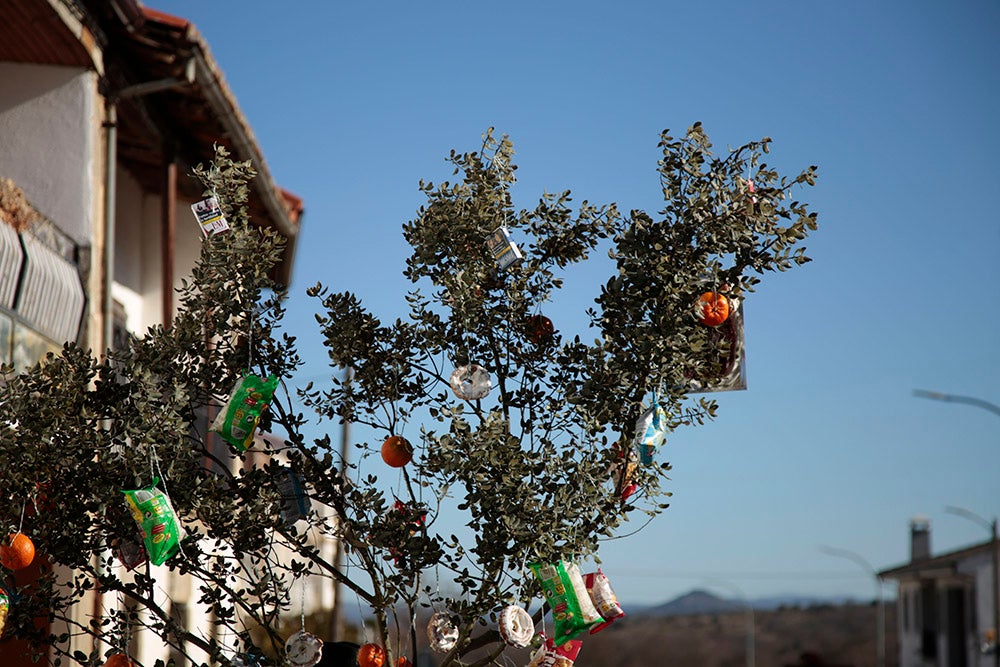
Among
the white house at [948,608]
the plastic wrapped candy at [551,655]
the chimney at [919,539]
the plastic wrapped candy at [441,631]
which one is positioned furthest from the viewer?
the chimney at [919,539]

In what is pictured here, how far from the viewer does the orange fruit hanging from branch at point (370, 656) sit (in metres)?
5.21

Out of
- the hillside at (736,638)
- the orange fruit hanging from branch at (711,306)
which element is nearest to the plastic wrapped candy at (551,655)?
the orange fruit hanging from branch at (711,306)

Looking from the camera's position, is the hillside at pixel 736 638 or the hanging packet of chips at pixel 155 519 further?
the hillside at pixel 736 638

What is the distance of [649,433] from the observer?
502 centimetres

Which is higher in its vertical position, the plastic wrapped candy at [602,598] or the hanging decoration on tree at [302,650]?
the plastic wrapped candy at [602,598]

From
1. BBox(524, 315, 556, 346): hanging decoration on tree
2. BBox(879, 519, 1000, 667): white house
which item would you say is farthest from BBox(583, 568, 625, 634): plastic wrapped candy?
BBox(879, 519, 1000, 667): white house

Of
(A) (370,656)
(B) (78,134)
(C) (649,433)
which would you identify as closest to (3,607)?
(A) (370,656)

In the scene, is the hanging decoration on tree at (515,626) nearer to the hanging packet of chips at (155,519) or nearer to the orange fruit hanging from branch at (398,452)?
the orange fruit hanging from branch at (398,452)

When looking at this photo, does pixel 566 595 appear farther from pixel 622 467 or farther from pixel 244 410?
pixel 244 410

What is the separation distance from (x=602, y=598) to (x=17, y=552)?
255 cm

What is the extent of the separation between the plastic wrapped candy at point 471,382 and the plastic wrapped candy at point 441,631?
91 cm

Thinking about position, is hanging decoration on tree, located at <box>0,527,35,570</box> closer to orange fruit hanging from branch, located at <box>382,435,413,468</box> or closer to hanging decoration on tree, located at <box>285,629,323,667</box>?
hanging decoration on tree, located at <box>285,629,323,667</box>

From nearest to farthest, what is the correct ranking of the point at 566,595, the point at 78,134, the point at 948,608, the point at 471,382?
1. the point at 566,595
2. the point at 471,382
3. the point at 78,134
4. the point at 948,608

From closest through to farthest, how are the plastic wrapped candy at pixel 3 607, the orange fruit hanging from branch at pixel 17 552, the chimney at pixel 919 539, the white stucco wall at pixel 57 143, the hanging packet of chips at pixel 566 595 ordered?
the hanging packet of chips at pixel 566 595, the orange fruit hanging from branch at pixel 17 552, the plastic wrapped candy at pixel 3 607, the white stucco wall at pixel 57 143, the chimney at pixel 919 539
